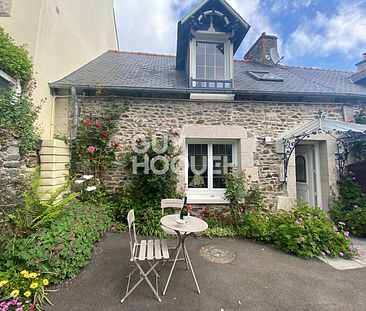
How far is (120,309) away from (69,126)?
14.3ft

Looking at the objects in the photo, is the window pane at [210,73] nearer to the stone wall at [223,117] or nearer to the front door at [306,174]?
the stone wall at [223,117]

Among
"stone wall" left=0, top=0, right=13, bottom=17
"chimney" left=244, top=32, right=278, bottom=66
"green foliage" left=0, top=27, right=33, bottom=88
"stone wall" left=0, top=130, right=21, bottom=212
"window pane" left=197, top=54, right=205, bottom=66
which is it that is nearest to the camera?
"stone wall" left=0, top=130, right=21, bottom=212

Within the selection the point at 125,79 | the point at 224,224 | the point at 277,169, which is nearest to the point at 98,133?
the point at 125,79

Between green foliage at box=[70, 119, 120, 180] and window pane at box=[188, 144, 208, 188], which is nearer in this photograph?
green foliage at box=[70, 119, 120, 180]

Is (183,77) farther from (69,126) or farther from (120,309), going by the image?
(120,309)

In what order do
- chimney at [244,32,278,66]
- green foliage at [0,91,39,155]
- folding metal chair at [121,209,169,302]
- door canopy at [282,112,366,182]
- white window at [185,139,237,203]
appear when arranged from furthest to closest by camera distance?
chimney at [244,32,278,66] → white window at [185,139,237,203] → door canopy at [282,112,366,182] → green foliage at [0,91,39,155] → folding metal chair at [121,209,169,302]

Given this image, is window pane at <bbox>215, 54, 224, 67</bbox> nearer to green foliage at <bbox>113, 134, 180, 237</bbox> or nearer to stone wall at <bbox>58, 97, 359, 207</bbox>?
stone wall at <bbox>58, 97, 359, 207</bbox>

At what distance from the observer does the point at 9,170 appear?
321 cm

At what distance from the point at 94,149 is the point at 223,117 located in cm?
367

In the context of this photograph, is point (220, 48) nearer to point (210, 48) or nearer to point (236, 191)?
point (210, 48)

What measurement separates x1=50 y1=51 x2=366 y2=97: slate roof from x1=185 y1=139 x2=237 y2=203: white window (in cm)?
165

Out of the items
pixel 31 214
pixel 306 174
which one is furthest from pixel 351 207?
pixel 31 214

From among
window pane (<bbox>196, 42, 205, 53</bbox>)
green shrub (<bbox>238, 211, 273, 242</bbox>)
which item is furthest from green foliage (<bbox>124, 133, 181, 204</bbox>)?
window pane (<bbox>196, 42, 205, 53</bbox>)

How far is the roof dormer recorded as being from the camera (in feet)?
16.7
